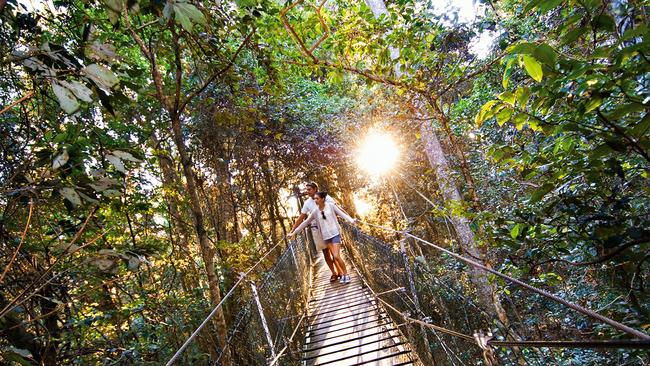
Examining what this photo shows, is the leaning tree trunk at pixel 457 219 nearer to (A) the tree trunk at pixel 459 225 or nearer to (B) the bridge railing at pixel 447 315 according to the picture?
(A) the tree trunk at pixel 459 225

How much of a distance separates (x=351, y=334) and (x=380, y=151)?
340 centimetres

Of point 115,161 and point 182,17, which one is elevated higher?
point 182,17

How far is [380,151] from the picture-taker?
570 cm

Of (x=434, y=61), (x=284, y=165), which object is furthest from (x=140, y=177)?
(x=284, y=165)

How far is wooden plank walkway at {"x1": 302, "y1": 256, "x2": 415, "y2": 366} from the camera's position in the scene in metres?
2.43

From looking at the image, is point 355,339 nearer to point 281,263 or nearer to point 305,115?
point 281,263

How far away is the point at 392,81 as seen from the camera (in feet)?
7.71

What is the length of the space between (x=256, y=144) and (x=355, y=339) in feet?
15.1

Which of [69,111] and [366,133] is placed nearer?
[69,111]

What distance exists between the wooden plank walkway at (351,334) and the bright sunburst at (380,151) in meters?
2.41

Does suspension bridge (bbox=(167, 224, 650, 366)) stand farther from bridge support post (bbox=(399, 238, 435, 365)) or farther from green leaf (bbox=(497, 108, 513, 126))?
green leaf (bbox=(497, 108, 513, 126))

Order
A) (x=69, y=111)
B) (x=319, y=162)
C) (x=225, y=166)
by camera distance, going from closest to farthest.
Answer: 1. (x=69, y=111)
2. (x=225, y=166)
3. (x=319, y=162)

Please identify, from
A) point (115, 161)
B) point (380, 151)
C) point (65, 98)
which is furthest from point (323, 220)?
point (65, 98)

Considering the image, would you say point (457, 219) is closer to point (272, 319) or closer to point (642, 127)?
point (272, 319)
